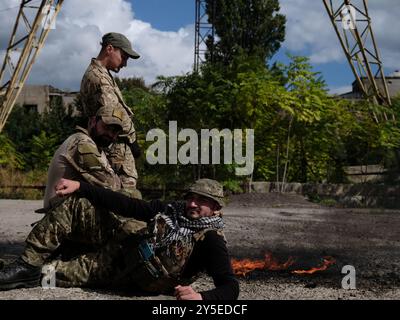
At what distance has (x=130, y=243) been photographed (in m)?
3.70

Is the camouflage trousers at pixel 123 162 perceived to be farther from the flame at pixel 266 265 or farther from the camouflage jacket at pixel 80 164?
the flame at pixel 266 265

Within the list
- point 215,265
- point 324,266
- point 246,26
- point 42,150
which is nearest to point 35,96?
point 246,26

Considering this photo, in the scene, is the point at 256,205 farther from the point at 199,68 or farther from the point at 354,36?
the point at 354,36

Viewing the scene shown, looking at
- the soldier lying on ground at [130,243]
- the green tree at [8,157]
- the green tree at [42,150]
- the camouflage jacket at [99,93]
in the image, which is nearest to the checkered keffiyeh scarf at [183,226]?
the soldier lying on ground at [130,243]

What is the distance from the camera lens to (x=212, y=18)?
100 feet

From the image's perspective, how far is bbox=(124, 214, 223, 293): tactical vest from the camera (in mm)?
3496

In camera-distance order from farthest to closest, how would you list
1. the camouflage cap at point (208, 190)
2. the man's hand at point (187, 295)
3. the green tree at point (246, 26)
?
the green tree at point (246, 26), the camouflage cap at point (208, 190), the man's hand at point (187, 295)

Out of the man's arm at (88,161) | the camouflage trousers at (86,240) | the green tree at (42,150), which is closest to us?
the camouflage trousers at (86,240)

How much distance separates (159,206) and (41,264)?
2.52ft

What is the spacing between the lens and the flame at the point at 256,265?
4802 millimetres

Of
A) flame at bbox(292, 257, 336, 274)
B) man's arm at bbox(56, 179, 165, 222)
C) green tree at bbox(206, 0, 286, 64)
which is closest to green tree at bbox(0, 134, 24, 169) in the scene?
flame at bbox(292, 257, 336, 274)

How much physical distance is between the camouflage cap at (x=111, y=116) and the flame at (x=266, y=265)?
1438 millimetres

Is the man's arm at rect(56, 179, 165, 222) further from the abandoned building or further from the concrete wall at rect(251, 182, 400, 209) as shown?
the abandoned building

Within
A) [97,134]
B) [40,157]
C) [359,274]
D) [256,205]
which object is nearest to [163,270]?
[97,134]
